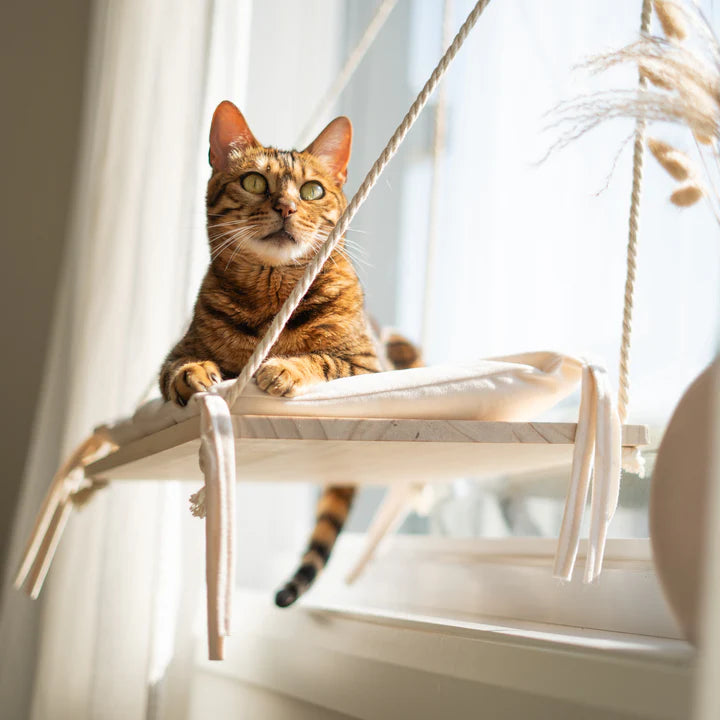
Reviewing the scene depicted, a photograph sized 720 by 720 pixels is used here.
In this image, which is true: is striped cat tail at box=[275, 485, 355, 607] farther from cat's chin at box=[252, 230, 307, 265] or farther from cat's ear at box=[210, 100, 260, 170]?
cat's ear at box=[210, 100, 260, 170]

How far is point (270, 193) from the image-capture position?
1115 mm

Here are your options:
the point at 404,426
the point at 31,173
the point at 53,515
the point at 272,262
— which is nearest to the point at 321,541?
the point at 53,515

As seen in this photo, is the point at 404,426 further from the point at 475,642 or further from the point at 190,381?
the point at 475,642

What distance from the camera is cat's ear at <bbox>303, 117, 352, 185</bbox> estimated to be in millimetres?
1194

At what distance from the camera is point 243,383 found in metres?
0.82

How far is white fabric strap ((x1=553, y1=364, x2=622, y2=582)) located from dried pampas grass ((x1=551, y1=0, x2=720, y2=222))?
0.23 metres

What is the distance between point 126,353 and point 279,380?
1.16m

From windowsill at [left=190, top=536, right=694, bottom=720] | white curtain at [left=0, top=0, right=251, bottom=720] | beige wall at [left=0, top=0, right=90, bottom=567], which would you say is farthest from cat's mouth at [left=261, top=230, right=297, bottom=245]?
beige wall at [left=0, top=0, right=90, bottom=567]

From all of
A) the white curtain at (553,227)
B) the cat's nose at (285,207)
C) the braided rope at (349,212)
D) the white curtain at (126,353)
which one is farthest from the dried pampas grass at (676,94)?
the white curtain at (126,353)

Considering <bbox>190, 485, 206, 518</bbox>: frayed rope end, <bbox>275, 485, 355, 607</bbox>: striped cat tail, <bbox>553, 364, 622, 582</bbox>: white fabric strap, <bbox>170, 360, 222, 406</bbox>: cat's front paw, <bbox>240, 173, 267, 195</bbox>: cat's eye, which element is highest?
<bbox>240, 173, 267, 195</bbox>: cat's eye

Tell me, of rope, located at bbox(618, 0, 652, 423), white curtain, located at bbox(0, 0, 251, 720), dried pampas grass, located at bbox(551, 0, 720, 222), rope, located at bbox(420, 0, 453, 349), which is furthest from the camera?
white curtain, located at bbox(0, 0, 251, 720)

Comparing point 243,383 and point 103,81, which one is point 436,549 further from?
point 103,81

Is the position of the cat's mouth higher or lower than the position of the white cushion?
higher

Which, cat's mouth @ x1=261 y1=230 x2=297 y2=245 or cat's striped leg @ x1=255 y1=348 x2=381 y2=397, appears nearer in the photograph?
cat's striped leg @ x1=255 y1=348 x2=381 y2=397
